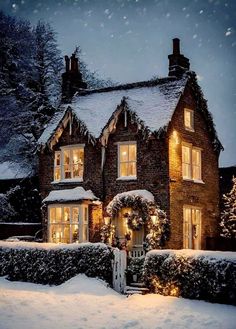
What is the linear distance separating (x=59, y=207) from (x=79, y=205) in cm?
158

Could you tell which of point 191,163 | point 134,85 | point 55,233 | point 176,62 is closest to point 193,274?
point 191,163

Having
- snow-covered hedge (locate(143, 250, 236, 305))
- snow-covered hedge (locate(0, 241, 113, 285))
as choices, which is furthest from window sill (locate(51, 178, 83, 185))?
snow-covered hedge (locate(143, 250, 236, 305))

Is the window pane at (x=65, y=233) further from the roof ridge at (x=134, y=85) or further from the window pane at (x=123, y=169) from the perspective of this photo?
the roof ridge at (x=134, y=85)

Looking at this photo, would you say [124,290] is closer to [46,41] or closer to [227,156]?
[46,41]

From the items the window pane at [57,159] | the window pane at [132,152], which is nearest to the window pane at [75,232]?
the window pane at [57,159]

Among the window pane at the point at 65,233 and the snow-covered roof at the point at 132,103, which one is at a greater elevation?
the snow-covered roof at the point at 132,103

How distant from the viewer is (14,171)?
131 ft

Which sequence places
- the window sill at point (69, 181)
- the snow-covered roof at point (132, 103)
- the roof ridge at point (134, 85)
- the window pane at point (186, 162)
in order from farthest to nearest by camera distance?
the roof ridge at point (134, 85)
the window sill at point (69, 181)
the window pane at point (186, 162)
the snow-covered roof at point (132, 103)

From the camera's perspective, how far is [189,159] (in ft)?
94.6

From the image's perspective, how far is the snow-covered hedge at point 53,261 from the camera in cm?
1931

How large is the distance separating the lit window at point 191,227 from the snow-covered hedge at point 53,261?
9150mm

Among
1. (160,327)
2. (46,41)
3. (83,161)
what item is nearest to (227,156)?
(46,41)

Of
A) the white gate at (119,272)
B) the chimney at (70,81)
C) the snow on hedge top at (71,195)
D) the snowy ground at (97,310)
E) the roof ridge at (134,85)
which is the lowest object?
the snowy ground at (97,310)

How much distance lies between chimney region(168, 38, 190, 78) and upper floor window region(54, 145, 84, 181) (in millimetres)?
6975
